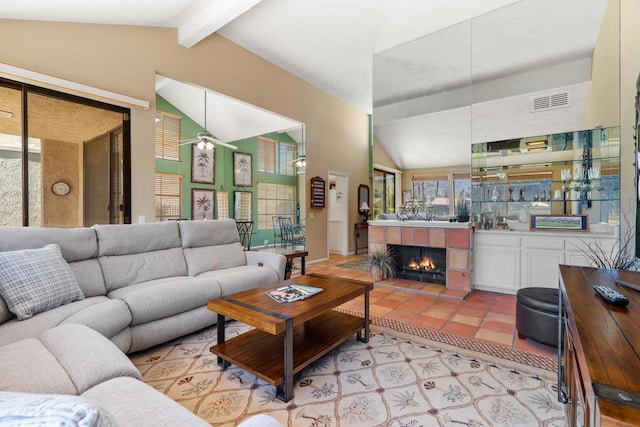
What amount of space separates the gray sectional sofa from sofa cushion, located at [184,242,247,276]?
0.04 ft

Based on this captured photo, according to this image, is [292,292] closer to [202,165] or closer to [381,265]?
[381,265]

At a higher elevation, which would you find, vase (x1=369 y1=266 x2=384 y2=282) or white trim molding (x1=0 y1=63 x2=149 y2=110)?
white trim molding (x1=0 y1=63 x2=149 y2=110)

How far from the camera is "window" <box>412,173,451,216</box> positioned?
448 cm

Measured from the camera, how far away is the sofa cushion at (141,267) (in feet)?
8.74

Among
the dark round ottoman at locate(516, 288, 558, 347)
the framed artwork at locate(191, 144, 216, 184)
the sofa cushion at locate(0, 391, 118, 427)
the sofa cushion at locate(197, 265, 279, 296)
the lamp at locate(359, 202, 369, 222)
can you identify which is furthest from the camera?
the lamp at locate(359, 202, 369, 222)

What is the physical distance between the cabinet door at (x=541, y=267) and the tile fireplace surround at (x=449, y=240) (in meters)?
0.62

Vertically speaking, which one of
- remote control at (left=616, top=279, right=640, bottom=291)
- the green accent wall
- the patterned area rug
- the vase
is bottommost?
the patterned area rug

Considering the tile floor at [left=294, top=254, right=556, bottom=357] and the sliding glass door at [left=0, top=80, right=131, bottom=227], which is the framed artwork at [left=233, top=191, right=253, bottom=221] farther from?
the tile floor at [left=294, top=254, right=556, bottom=357]

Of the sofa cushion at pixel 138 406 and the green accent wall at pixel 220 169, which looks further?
the green accent wall at pixel 220 169

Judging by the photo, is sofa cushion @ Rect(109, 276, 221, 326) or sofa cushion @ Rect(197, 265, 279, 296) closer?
sofa cushion @ Rect(109, 276, 221, 326)

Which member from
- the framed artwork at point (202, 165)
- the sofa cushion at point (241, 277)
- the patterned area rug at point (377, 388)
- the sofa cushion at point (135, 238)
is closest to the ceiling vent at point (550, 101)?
the patterned area rug at point (377, 388)

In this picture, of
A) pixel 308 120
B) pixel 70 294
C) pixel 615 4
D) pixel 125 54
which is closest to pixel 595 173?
pixel 615 4

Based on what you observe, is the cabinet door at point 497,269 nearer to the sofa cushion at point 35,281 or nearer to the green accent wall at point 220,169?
the green accent wall at point 220,169

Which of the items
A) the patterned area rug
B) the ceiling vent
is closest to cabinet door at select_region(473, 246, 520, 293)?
the patterned area rug
